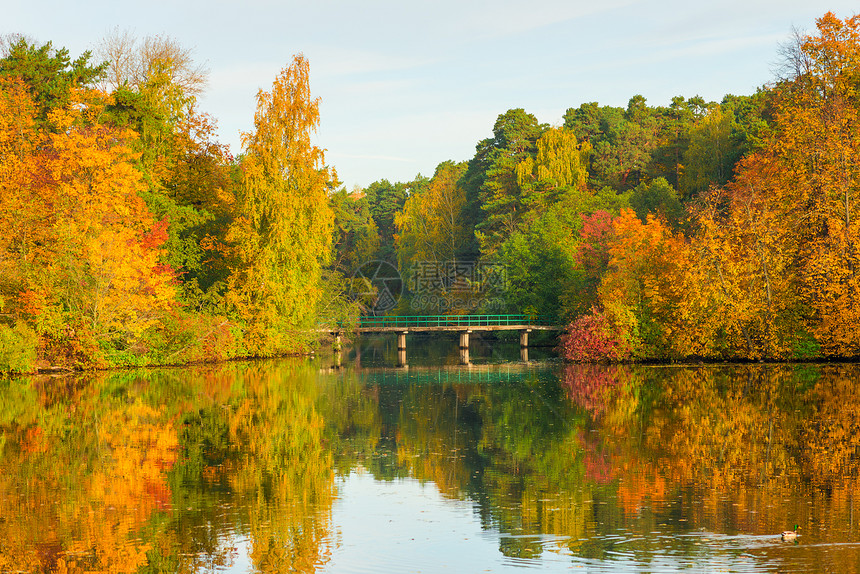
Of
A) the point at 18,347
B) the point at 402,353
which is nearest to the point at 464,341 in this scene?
the point at 402,353

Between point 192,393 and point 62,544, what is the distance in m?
17.7

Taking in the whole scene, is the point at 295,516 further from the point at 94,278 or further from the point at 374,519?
the point at 94,278

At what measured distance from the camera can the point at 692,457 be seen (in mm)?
15875

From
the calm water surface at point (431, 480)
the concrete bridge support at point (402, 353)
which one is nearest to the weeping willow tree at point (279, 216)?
the concrete bridge support at point (402, 353)

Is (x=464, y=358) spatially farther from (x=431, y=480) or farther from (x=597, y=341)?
(x=431, y=480)

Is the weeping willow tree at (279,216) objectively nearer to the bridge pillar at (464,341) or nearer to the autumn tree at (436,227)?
the bridge pillar at (464,341)

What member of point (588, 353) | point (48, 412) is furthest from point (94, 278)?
point (588, 353)

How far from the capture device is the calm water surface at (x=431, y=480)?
10.1 m

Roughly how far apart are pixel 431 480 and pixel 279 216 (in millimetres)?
29261

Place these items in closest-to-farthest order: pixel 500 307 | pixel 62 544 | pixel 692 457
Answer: pixel 62 544 → pixel 692 457 → pixel 500 307

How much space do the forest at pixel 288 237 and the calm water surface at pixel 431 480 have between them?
25.9 ft

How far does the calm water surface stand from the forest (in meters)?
7.91

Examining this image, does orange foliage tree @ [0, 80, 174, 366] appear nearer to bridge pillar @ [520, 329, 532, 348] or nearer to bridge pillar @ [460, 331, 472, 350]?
bridge pillar @ [460, 331, 472, 350]

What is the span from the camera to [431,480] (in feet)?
48.5
